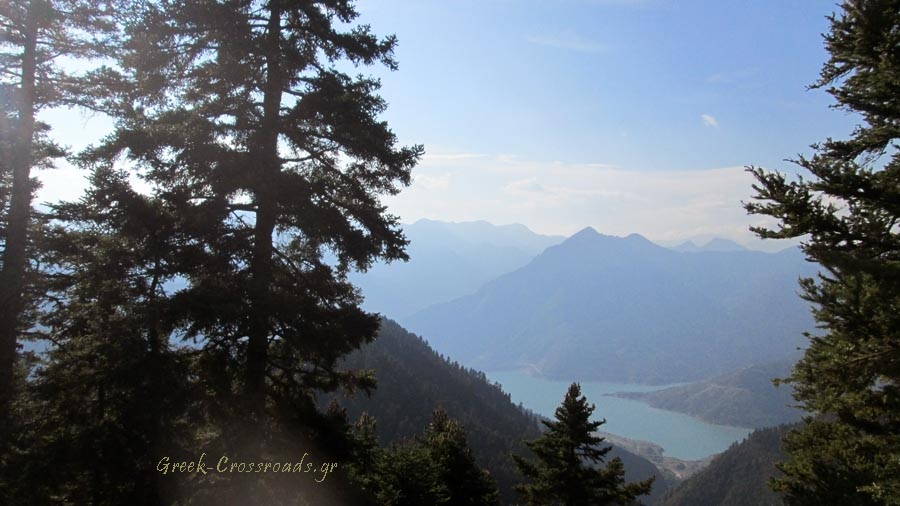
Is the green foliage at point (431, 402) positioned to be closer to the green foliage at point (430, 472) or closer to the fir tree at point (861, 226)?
the green foliage at point (430, 472)

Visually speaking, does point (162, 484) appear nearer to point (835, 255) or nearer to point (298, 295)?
point (298, 295)

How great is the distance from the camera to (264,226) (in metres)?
10.3

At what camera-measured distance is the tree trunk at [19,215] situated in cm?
1208

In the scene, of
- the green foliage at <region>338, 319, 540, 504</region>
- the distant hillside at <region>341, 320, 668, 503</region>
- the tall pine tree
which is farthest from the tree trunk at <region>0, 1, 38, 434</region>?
the green foliage at <region>338, 319, 540, 504</region>

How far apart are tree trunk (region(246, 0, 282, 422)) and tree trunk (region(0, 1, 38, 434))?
7.01 m

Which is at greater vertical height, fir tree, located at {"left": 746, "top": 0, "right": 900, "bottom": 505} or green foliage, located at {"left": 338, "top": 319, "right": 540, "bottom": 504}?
fir tree, located at {"left": 746, "top": 0, "right": 900, "bottom": 505}

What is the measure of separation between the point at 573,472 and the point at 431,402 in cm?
13676

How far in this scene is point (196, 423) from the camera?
9.52 meters

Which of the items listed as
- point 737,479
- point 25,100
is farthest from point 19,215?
point 737,479

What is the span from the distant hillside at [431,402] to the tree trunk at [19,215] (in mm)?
95522

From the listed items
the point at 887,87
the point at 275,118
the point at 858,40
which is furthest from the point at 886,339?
the point at 275,118

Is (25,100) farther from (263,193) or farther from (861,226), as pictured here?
(861,226)

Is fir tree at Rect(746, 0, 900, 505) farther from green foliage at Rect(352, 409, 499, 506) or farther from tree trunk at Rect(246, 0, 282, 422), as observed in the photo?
green foliage at Rect(352, 409, 499, 506)

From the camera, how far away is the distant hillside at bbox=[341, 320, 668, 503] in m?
125
